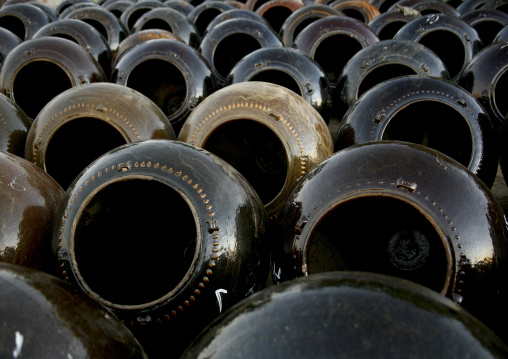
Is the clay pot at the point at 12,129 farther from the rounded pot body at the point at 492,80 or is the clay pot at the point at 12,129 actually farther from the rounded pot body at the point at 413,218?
the rounded pot body at the point at 492,80

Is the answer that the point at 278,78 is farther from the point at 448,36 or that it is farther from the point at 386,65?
the point at 448,36

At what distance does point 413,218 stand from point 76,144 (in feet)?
8.10

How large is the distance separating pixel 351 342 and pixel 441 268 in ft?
3.71

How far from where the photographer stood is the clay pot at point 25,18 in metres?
6.60

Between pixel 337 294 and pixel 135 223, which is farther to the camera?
pixel 135 223

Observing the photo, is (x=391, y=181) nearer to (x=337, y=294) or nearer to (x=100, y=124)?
(x=337, y=294)

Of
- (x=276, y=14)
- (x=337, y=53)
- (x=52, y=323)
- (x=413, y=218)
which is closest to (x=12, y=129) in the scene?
(x=52, y=323)

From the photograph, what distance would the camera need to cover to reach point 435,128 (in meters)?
3.53

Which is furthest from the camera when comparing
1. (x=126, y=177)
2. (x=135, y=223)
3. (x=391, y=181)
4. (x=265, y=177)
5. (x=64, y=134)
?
(x=265, y=177)

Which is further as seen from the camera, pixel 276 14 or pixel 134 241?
pixel 276 14

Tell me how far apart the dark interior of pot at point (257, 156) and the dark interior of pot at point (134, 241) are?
116 centimetres

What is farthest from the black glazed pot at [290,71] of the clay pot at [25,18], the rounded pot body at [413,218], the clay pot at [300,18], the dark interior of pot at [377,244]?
the clay pot at [25,18]

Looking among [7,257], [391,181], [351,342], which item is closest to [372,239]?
[391,181]

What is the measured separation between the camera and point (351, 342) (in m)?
0.95
